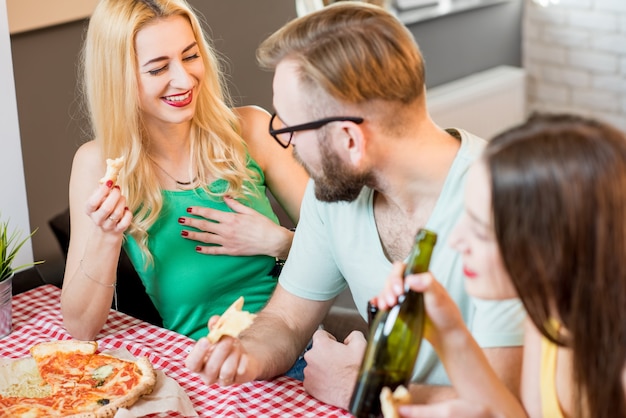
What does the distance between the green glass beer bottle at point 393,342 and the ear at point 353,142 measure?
292mm

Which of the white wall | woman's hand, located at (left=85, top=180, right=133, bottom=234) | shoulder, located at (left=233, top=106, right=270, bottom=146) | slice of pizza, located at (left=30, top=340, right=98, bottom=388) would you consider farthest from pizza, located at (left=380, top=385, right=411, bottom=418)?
the white wall

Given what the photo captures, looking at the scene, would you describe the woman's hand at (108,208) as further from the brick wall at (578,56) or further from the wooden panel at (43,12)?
the brick wall at (578,56)

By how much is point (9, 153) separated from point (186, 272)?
624mm

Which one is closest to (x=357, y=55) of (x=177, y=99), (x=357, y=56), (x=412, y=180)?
(x=357, y=56)

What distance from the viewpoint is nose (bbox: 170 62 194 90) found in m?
1.98

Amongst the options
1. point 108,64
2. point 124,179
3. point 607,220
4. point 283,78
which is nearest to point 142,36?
point 108,64

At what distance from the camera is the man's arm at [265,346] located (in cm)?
148

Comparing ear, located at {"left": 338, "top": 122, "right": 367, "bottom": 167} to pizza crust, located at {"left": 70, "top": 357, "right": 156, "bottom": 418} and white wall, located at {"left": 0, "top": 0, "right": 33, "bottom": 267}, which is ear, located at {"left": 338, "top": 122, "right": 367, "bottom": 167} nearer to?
pizza crust, located at {"left": 70, "top": 357, "right": 156, "bottom": 418}

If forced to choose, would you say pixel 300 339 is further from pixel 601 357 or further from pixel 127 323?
pixel 601 357

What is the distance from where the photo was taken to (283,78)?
61.6 inches

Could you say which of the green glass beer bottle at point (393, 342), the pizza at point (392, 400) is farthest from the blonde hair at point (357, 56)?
the pizza at point (392, 400)

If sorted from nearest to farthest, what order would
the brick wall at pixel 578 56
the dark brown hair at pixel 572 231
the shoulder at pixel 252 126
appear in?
the dark brown hair at pixel 572 231
the shoulder at pixel 252 126
the brick wall at pixel 578 56

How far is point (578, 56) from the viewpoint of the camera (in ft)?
14.8

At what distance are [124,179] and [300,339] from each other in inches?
22.2
